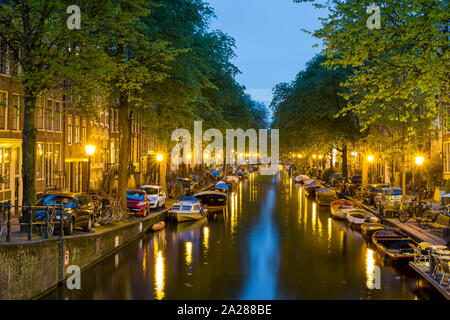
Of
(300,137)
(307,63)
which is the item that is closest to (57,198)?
(300,137)

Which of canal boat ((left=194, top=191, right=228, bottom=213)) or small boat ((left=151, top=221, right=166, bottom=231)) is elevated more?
canal boat ((left=194, top=191, right=228, bottom=213))

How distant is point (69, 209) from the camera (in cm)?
2069

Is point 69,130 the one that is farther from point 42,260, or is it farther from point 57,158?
point 42,260

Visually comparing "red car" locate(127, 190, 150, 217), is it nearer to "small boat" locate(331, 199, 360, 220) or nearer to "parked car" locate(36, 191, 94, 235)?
"parked car" locate(36, 191, 94, 235)

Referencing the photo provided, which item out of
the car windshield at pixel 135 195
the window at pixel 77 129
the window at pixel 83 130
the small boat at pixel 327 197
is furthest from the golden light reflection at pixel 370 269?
the window at pixel 83 130

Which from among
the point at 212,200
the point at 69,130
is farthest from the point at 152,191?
the point at 69,130

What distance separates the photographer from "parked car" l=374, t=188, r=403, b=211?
35.5 meters

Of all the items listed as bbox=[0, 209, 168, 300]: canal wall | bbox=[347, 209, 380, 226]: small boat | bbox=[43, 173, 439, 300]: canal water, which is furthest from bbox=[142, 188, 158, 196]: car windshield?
bbox=[0, 209, 168, 300]: canal wall

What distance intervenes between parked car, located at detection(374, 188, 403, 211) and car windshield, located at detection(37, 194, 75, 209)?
21954mm

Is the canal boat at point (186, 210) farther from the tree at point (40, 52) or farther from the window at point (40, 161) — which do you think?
the tree at point (40, 52)

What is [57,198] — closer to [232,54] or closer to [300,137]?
[232,54]

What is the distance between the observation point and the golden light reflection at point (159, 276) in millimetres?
18500

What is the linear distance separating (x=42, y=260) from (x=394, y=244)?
16411 mm

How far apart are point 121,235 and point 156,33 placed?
12777 millimetres
